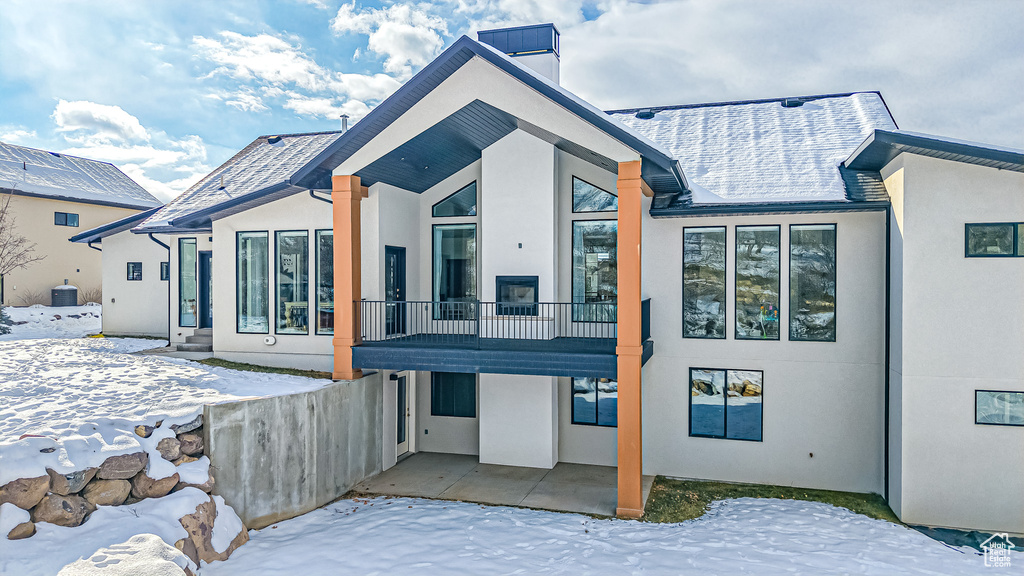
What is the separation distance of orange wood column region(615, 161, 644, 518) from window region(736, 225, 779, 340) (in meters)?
2.97

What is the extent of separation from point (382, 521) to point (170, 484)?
10.0 feet

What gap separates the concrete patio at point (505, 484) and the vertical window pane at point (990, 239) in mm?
6538

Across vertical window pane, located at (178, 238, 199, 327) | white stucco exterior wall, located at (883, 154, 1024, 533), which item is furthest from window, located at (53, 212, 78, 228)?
white stucco exterior wall, located at (883, 154, 1024, 533)

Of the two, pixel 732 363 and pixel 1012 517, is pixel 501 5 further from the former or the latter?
pixel 1012 517

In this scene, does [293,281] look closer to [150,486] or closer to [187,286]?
[187,286]

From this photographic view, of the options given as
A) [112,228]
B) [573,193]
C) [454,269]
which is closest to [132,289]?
[112,228]

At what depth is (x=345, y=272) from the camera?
10.9 metres

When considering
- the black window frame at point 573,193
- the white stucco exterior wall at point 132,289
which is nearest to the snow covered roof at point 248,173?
the white stucco exterior wall at point 132,289

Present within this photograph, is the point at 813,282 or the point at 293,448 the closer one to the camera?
the point at 293,448

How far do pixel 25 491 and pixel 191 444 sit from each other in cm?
188

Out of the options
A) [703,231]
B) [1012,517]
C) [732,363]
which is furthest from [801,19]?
[1012,517]

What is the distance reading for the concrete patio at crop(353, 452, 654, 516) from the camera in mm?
9977

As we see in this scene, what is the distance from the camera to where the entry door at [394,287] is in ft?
39.8

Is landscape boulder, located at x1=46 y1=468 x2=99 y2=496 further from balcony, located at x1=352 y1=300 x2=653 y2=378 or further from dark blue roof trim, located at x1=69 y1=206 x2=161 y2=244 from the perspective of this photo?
dark blue roof trim, located at x1=69 y1=206 x2=161 y2=244
